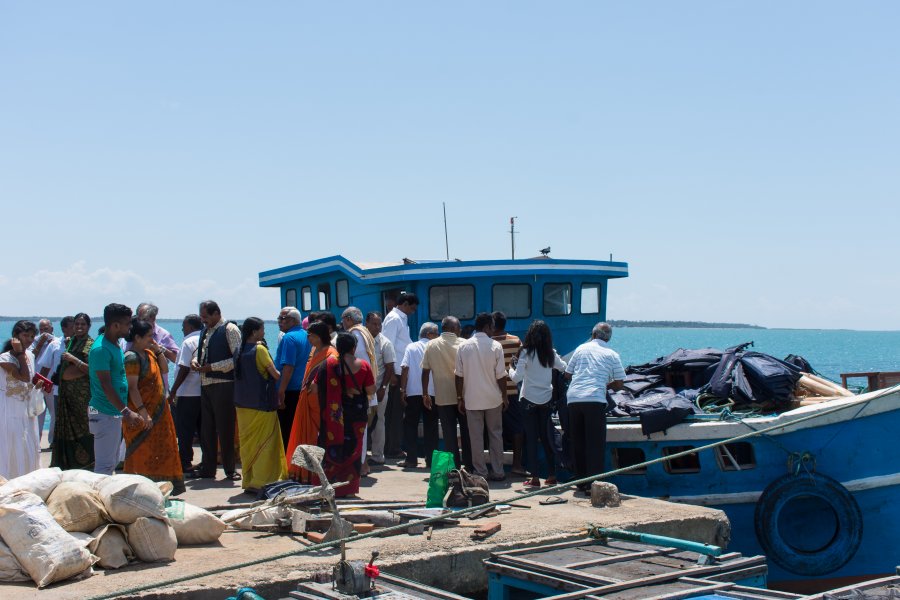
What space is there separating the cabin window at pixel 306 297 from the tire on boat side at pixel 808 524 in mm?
8009

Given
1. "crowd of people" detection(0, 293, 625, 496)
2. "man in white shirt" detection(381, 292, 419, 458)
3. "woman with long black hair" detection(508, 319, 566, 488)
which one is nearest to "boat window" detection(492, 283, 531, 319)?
"man in white shirt" detection(381, 292, 419, 458)

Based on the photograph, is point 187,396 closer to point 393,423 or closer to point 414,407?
point 414,407

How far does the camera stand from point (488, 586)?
20.0 feet

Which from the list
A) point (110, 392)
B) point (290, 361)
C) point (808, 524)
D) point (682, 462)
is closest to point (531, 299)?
point (682, 462)

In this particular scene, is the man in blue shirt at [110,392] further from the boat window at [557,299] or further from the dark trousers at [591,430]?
the boat window at [557,299]

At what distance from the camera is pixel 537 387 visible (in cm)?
884

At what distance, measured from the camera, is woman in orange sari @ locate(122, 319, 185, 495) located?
7.34 m

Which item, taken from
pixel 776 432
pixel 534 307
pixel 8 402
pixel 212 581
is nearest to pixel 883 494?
pixel 776 432

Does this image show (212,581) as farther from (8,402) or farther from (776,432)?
(776,432)

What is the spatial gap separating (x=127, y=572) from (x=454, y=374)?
439 centimetres

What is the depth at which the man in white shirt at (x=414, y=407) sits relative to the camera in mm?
9906

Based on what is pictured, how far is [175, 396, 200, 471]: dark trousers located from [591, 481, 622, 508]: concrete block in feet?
13.3

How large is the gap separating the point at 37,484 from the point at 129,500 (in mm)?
615

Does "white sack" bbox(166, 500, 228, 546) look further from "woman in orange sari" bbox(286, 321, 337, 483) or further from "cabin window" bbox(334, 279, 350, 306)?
"cabin window" bbox(334, 279, 350, 306)
